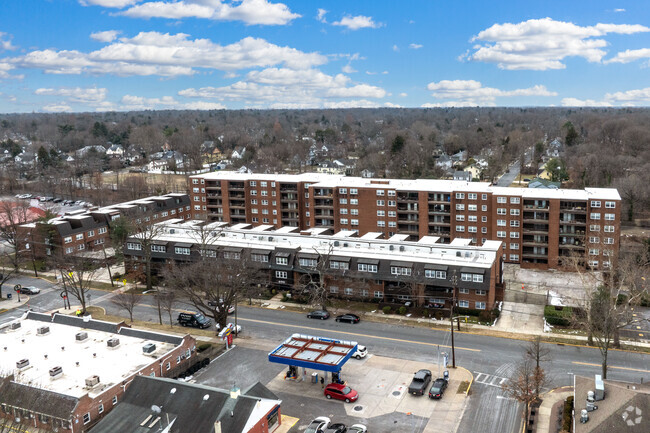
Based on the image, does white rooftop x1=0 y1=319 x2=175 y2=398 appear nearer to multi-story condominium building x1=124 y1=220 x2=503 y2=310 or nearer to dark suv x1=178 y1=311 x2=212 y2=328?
dark suv x1=178 y1=311 x2=212 y2=328

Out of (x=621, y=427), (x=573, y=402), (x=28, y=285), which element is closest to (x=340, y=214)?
(x=28, y=285)

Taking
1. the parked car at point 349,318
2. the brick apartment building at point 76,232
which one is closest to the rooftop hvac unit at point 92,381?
the parked car at point 349,318

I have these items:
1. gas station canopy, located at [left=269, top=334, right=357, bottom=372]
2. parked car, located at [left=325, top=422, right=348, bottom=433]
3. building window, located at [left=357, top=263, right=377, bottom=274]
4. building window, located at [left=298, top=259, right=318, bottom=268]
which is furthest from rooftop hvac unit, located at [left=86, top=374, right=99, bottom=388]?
building window, located at [left=357, top=263, right=377, bottom=274]

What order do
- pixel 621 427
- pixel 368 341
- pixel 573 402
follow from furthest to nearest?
1. pixel 368 341
2. pixel 573 402
3. pixel 621 427

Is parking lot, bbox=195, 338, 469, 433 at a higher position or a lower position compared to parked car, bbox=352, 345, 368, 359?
lower

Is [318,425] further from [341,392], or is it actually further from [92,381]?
[92,381]

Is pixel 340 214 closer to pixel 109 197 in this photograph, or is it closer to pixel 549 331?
pixel 549 331

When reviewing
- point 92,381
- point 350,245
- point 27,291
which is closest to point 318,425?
point 92,381
